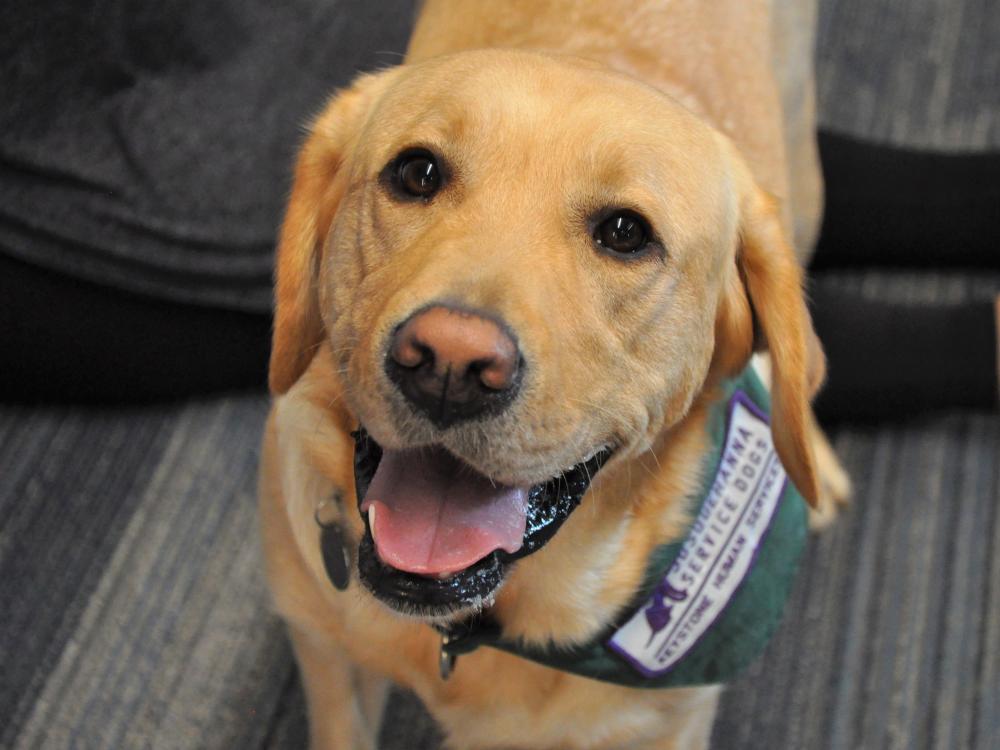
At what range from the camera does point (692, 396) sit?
1.52m

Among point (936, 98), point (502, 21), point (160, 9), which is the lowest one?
point (936, 98)

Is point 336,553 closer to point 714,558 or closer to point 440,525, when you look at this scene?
point 440,525

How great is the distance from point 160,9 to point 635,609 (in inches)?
64.6

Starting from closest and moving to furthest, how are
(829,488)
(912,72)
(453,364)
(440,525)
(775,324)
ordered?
(453,364), (440,525), (775,324), (829,488), (912,72)

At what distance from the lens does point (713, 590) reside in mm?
1719

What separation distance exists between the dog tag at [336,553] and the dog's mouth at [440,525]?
137 millimetres

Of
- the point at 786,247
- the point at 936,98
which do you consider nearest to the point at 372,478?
the point at 786,247

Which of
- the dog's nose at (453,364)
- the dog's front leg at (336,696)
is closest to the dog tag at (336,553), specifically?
the dog's front leg at (336,696)

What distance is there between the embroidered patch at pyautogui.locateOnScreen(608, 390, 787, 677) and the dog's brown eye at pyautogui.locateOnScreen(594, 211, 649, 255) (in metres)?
0.44

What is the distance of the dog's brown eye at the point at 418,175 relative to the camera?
4.63 ft

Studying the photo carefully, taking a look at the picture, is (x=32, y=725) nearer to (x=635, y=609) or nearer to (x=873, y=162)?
(x=635, y=609)

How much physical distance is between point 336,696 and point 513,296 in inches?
38.5

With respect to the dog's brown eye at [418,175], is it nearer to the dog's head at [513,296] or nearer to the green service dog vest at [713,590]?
the dog's head at [513,296]

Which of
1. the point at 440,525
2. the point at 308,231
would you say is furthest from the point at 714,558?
the point at 308,231
